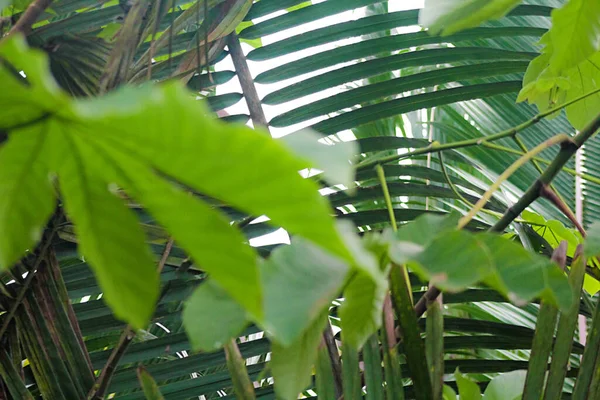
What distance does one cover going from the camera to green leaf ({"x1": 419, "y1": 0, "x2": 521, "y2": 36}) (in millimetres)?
281

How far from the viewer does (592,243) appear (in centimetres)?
27

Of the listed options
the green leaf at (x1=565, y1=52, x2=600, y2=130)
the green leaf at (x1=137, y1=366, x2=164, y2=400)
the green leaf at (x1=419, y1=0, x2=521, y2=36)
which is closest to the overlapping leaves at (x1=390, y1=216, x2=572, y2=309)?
the green leaf at (x1=419, y1=0, x2=521, y2=36)

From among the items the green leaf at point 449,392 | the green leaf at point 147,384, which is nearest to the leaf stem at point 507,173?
the green leaf at point 449,392

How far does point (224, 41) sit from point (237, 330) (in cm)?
63

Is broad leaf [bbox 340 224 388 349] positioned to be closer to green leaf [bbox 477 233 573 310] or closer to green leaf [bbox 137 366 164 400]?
green leaf [bbox 477 233 573 310]

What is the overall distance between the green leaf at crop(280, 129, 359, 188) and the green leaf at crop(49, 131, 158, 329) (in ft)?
0.22

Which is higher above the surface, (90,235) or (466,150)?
(466,150)

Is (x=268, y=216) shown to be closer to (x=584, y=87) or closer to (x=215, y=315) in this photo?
(x=215, y=315)

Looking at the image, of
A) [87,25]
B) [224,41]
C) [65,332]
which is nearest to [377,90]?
[224,41]

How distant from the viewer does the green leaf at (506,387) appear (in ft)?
1.25

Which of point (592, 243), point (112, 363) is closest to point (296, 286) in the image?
point (592, 243)

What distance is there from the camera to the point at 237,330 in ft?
0.73

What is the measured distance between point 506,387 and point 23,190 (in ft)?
1.06

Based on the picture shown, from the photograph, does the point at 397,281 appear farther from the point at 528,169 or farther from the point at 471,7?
the point at 528,169
